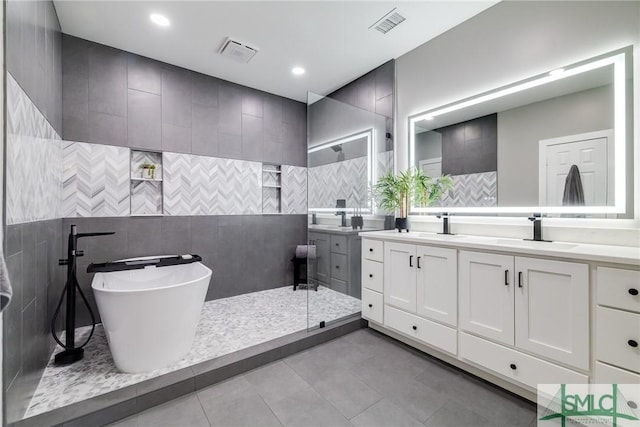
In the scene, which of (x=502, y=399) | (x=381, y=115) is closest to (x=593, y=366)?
(x=502, y=399)

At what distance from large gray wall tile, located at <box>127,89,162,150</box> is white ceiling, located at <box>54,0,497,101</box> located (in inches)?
17.9

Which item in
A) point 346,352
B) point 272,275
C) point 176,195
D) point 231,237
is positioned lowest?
point 346,352

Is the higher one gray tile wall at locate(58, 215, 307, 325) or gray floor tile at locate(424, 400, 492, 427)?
gray tile wall at locate(58, 215, 307, 325)

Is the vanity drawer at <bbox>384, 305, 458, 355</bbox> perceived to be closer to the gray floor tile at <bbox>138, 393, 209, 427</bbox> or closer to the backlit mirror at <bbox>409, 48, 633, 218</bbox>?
the backlit mirror at <bbox>409, 48, 633, 218</bbox>

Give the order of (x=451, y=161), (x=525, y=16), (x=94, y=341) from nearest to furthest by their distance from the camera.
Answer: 1. (x=525, y=16)
2. (x=94, y=341)
3. (x=451, y=161)

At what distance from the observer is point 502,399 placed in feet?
5.45

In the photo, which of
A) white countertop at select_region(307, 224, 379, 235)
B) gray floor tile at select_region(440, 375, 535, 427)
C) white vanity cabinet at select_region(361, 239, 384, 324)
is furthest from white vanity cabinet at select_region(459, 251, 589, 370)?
white countertop at select_region(307, 224, 379, 235)

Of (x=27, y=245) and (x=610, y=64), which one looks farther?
(x=610, y=64)

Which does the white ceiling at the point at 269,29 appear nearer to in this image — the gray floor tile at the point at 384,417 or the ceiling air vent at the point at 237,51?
the ceiling air vent at the point at 237,51

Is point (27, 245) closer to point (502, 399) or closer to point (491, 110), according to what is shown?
point (502, 399)

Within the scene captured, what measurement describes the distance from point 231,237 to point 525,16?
352cm

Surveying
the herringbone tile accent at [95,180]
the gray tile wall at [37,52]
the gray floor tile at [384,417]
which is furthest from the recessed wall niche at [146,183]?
the gray floor tile at [384,417]

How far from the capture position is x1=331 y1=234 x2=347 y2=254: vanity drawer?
2762 millimetres

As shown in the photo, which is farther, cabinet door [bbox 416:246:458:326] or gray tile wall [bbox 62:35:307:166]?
gray tile wall [bbox 62:35:307:166]
